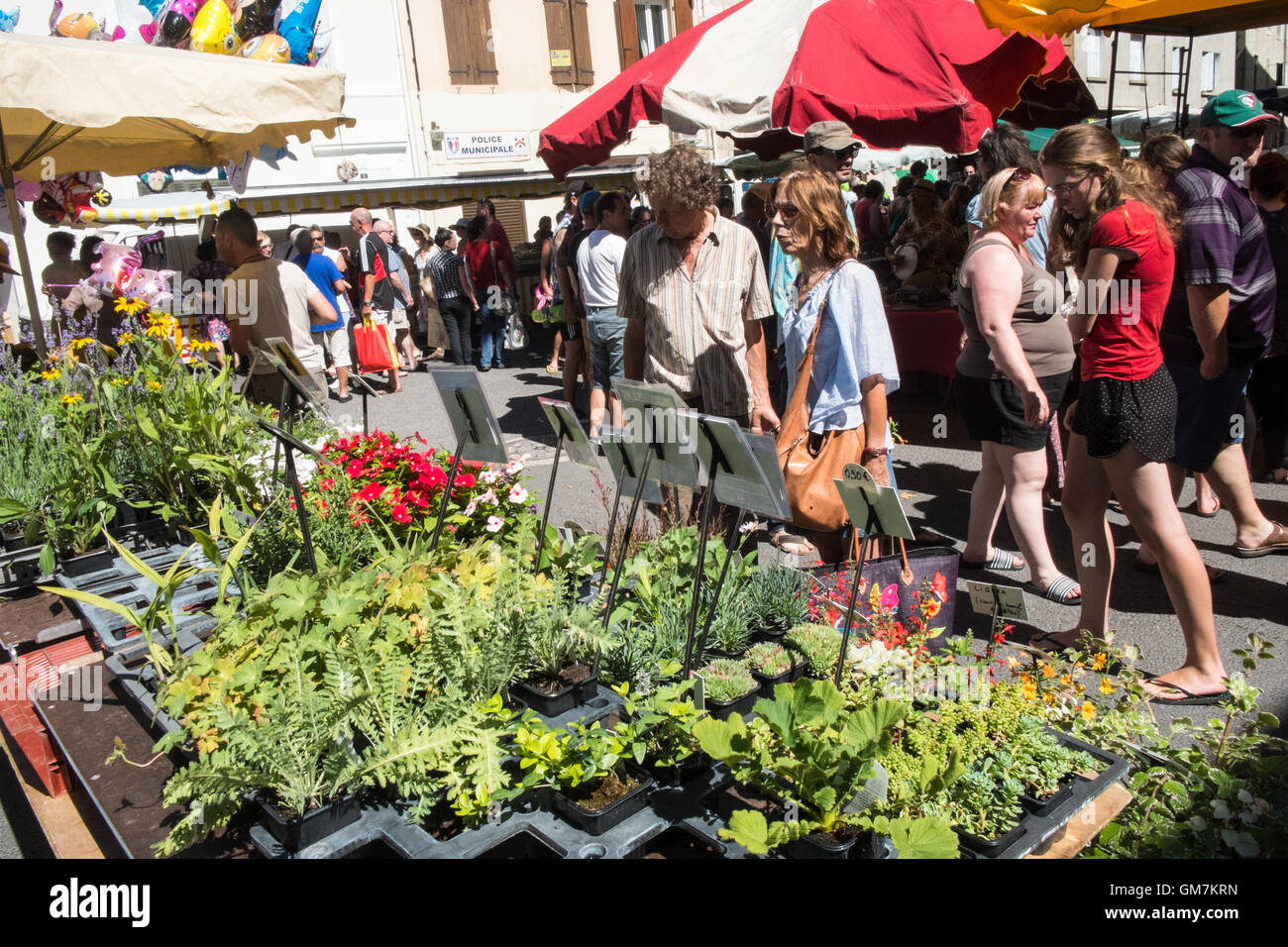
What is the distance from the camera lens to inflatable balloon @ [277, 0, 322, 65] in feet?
22.2

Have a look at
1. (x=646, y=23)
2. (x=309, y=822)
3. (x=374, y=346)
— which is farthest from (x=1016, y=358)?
(x=646, y=23)

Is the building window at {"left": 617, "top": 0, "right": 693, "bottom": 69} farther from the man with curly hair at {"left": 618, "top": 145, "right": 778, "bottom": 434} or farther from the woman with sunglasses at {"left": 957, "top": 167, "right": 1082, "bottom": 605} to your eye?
the woman with sunglasses at {"left": 957, "top": 167, "right": 1082, "bottom": 605}

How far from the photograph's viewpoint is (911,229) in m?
9.18

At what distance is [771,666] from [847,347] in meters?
1.17

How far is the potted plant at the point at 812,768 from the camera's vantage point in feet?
5.42

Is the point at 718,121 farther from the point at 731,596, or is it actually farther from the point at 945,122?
the point at 731,596

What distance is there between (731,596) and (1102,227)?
158 centimetres

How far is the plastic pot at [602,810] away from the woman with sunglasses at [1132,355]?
178cm

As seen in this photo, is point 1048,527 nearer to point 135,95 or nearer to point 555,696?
point 555,696

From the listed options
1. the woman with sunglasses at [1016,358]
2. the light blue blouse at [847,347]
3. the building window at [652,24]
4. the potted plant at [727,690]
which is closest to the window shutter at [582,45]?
the building window at [652,24]

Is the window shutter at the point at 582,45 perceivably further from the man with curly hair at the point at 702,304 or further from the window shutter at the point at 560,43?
the man with curly hair at the point at 702,304

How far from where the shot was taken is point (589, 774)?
6.17 ft

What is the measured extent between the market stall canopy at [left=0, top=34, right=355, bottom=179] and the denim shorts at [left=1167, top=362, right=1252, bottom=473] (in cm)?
426
